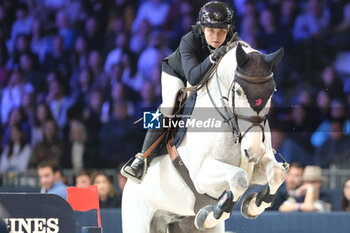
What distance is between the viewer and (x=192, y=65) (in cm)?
532

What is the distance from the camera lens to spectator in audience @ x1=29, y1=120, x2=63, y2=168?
9648mm

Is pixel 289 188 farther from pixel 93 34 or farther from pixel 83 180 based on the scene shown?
pixel 93 34

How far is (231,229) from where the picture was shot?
275 inches

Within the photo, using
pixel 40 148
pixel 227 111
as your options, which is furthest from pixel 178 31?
pixel 227 111

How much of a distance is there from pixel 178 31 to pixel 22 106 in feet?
8.55

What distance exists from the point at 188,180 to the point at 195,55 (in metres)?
0.93

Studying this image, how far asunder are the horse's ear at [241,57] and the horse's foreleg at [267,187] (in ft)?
2.13

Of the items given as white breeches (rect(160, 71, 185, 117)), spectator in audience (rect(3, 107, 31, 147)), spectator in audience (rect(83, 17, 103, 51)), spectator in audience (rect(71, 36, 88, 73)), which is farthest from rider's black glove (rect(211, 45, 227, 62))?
spectator in audience (rect(83, 17, 103, 51))

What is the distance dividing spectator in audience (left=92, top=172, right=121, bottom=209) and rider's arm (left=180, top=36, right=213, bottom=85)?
2.73m

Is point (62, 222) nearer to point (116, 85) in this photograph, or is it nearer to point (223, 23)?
point (223, 23)

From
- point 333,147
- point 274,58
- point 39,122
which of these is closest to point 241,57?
point 274,58

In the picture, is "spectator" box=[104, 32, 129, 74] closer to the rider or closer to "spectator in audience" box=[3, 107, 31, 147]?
"spectator in audience" box=[3, 107, 31, 147]

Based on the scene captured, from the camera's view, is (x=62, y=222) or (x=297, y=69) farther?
(x=297, y=69)

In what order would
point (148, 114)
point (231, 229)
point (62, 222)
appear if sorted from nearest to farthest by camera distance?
1. point (62, 222)
2. point (148, 114)
3. point (231, 229)
